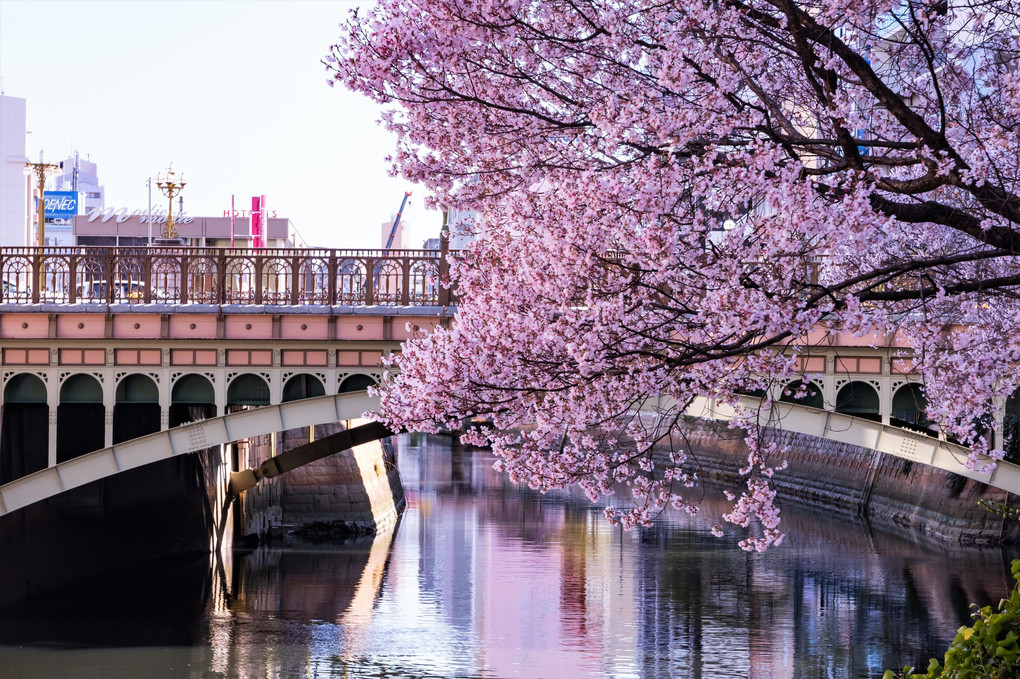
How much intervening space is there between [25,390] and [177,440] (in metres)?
2.77

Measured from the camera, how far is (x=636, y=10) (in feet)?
29.6

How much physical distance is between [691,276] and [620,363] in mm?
779

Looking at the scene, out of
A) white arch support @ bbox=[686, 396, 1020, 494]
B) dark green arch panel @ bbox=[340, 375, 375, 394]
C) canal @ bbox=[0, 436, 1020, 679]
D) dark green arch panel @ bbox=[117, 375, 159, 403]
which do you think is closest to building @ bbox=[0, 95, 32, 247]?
canal @ bbox=[0, 436, 1020, 679]

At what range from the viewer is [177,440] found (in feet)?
74.8

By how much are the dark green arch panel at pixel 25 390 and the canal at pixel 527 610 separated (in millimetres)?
3750

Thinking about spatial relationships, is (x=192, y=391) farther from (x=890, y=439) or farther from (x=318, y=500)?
(x=318, y=500)

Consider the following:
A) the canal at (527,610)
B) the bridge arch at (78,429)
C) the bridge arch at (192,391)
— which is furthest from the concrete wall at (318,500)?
the bridge arch at (192,391)

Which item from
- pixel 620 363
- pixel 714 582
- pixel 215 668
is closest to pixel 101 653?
pixel 215 668

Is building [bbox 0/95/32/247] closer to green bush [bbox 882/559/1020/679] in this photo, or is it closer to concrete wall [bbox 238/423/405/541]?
concrete wall [bbox 238/423/405/541]

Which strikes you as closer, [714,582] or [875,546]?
[714,582]

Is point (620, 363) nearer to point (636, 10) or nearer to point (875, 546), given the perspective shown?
point (636, 10)

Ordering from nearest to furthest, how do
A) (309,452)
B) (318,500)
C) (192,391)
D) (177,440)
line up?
(177,440) < (192,391) < (309,452) < (318,500)

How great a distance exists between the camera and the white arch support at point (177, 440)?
2248cm

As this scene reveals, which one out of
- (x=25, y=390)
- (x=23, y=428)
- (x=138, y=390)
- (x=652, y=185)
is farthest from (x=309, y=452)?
(x=652, y=185)
